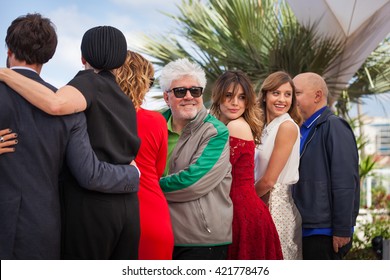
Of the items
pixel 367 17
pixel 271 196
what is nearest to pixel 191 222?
pixel 271 196

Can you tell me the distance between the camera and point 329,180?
3.85 metres

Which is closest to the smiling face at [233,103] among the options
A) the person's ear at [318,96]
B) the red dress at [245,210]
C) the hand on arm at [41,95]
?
the red dress at [245,210]

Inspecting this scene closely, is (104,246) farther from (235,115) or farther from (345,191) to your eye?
(345,191)

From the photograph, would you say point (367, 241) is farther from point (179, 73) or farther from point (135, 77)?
point (135, 77)

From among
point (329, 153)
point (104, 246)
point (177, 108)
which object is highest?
point (177, 108)

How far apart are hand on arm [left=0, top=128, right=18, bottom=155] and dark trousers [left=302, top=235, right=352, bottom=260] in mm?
1965

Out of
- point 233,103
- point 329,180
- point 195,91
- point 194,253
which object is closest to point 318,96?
point 329,180

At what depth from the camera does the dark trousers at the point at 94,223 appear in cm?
253

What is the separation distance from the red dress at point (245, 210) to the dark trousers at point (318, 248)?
0.45 meters

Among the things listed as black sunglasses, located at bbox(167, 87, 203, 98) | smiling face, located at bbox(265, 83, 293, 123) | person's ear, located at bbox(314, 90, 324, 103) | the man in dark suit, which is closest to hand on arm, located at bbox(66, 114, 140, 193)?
the man in dark suit

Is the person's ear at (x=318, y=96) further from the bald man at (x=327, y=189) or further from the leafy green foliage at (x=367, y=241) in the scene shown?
the leafy green foliage at (x=367, y=241)

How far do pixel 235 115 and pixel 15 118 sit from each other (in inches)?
53.1

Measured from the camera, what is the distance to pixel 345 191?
3797 mm

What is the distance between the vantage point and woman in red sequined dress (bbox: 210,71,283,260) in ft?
11.0
